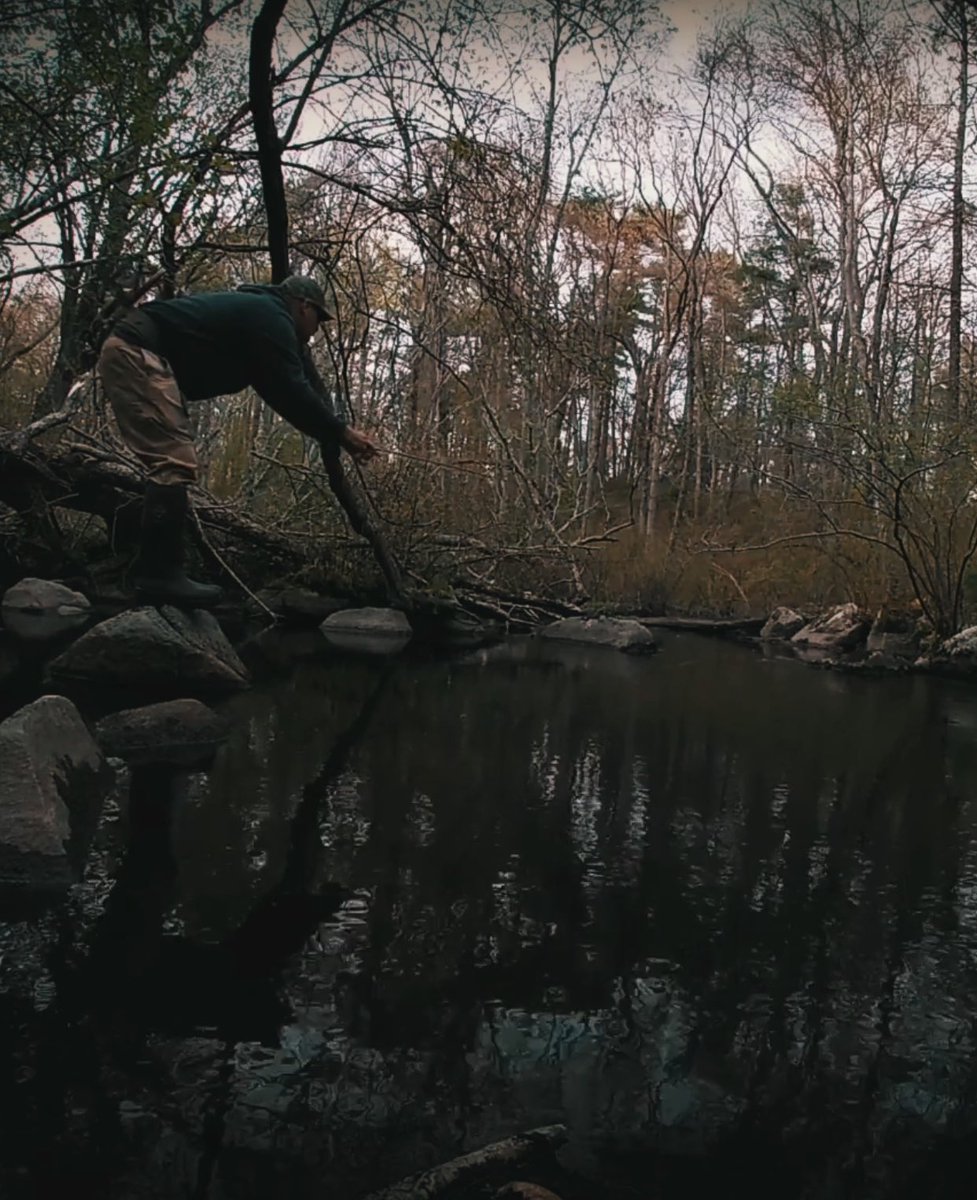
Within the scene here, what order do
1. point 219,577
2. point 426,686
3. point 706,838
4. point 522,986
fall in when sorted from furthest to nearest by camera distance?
point 219,577, point 426,686, point 706,838, point 522,986

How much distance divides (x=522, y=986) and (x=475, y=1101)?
57 cm

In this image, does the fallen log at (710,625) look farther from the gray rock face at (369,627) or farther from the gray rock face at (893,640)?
the gray rock face at (369,627)

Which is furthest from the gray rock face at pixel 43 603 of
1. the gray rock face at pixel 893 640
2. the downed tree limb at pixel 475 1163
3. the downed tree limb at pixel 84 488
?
the downed tree limb at pixel 475 1163

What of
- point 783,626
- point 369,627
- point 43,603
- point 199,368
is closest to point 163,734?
point 199,368

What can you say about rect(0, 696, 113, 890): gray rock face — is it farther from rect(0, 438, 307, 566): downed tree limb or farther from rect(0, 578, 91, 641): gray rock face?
rect(0, 578, 91, 641): gray rock face

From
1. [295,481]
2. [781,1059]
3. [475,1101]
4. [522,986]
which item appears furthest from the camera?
[295,481]

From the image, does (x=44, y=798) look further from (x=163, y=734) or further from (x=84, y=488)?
(x=84, y=488)

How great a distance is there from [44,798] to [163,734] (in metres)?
1.89

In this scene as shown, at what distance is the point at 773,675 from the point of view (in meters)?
11.0

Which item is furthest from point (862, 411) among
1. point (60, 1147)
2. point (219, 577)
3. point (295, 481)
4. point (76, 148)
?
point (60, 1147)

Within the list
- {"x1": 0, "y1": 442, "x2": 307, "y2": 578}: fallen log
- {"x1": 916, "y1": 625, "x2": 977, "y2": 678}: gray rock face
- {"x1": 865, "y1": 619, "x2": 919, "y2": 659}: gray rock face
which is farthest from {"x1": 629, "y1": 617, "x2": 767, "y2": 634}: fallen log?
{"x1": 0, "y1": 442, "x2": 307, "y2": 578}: fallen log

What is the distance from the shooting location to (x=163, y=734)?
5.23m

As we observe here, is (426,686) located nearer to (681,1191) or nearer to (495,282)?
(495,282)

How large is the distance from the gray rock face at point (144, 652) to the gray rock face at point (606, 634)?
673 cm
